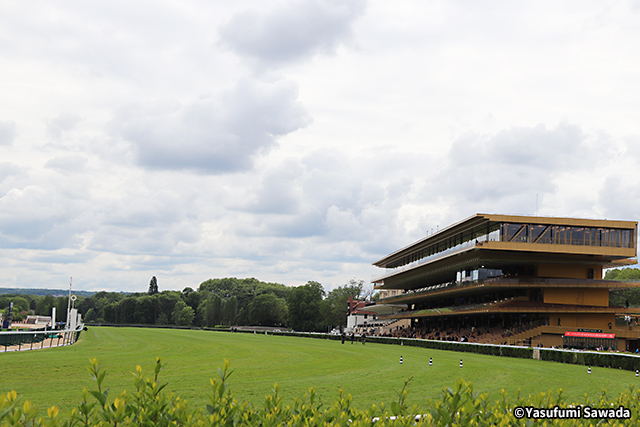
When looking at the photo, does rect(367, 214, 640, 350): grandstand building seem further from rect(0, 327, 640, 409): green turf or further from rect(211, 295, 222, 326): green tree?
rect(211, 295, 222, 326): green tree

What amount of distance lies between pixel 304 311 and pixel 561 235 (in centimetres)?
8378

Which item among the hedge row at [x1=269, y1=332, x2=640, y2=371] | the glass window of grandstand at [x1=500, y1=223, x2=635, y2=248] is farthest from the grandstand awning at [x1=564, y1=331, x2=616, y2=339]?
the hedge row at [x1=269, y1=332, x2=640, y2=371]

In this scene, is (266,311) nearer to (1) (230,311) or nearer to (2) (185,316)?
(1) (230,311)

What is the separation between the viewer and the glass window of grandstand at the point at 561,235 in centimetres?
6062

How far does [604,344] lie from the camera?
52.8m

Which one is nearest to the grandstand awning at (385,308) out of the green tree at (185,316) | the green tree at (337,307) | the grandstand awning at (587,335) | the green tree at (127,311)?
the green tree at (337,307)

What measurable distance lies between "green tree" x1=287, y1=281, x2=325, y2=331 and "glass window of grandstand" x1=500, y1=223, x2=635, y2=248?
8120 cm

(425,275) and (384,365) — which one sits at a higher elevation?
(425,275)

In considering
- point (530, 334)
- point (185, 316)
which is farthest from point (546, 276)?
point (185, 316)

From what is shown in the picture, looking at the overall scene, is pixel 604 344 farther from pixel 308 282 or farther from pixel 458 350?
pixel 308 282

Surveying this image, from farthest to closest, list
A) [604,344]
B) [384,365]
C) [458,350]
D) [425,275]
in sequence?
[425,275] → [604,344] → [458,350] → [384,365]

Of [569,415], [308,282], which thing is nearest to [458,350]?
[569,415]

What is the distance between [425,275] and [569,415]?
82.9 meters

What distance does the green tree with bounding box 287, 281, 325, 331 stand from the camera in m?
137
